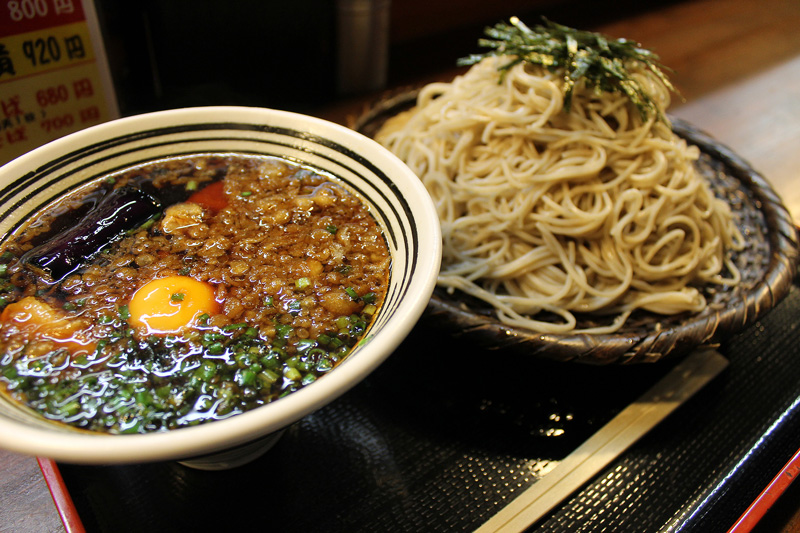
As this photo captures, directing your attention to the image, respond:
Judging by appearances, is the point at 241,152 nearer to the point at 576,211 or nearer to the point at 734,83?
the point at 576,211

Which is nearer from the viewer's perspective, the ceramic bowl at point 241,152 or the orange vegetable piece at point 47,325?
the ceramic bowl at point 241,152

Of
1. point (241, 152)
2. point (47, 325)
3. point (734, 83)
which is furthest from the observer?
point (734, 83)

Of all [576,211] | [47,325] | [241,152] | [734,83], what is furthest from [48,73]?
[734,83]

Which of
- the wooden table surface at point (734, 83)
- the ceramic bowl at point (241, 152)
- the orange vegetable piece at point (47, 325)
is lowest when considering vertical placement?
the wooden table surface at point (734, 83)

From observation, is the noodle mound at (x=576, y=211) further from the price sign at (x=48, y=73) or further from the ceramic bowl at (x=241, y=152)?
the price sign at (x=48, y=73)

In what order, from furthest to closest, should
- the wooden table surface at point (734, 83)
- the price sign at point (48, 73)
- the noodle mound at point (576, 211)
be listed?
the noodle mound at point (576, 211) < the price sign at point (48, 73) < the wooden table surface at point (734, 83)

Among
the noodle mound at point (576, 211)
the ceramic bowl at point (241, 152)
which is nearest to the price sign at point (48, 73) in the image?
the ceramic bowl at point (241, 152)

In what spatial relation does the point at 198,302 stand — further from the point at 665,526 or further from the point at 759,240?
the point at 759,240
